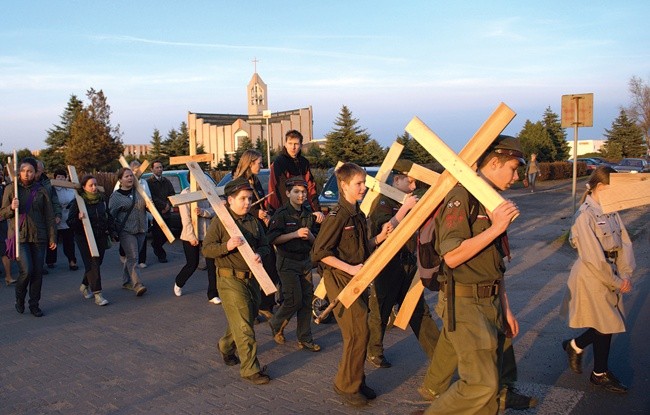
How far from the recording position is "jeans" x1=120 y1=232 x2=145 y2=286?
9359mm

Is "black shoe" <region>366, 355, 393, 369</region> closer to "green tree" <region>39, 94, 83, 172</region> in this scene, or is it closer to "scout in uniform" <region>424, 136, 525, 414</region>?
"scout in uniform" <region>424, 136, 525, 414</region>

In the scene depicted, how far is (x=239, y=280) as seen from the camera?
→ 19.0ft

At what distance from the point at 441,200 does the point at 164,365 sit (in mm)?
3716

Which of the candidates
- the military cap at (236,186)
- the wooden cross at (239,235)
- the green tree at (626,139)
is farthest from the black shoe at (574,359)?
the green tree at (626,139)

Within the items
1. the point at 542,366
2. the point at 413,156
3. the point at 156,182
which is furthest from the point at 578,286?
the point at 413,156

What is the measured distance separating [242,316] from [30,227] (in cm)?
440

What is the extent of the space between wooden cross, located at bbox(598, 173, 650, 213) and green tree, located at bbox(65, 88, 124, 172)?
37.3 m

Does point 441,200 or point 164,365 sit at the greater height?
point 441,200

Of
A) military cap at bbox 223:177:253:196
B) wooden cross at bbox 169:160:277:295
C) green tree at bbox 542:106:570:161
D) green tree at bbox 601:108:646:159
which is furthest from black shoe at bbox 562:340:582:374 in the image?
green tree at bbox 601:108:646:159

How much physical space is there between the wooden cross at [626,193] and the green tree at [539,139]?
45.5 metres

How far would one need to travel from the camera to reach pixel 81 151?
3888cm

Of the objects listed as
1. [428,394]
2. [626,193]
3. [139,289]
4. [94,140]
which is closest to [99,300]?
[139,289]

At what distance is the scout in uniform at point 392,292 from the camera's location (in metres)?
5.80

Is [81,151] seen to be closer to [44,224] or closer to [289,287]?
[44,224]
